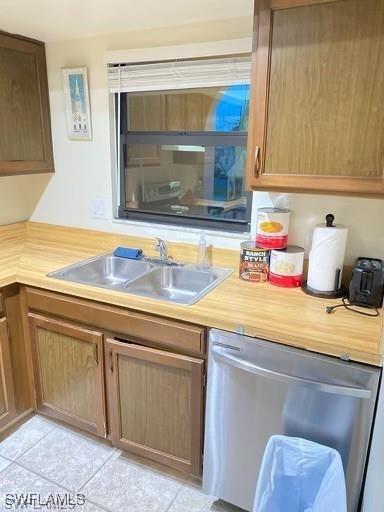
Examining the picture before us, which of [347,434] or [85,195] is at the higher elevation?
[85,195]

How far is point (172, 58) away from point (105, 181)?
787mm

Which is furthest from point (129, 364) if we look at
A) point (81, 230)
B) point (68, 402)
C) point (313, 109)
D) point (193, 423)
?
point (313, 109)

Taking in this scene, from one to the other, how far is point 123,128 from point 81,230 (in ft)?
2.26

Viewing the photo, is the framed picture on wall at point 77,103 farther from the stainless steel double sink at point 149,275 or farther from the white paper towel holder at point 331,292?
the white paper towel holder at point 331,292

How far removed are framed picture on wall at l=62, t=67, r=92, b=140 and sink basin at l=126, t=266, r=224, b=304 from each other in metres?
0.95

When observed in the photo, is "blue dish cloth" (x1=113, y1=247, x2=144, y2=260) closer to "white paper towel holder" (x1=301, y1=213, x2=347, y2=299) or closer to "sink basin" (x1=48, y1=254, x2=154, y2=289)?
"sink basin" (x1=48, y1=254, x2=154, y2=289)

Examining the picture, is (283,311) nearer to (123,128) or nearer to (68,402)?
(68,402)

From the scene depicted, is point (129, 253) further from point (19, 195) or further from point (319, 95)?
point (319, 95)

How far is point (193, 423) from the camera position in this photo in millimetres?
1610

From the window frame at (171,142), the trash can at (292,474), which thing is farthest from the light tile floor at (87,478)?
the window frame at (171,142)

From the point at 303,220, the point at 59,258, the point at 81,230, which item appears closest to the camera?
the point at 303,220

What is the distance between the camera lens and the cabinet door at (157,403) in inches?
62.3

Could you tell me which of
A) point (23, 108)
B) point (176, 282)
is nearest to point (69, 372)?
point (176, 282)

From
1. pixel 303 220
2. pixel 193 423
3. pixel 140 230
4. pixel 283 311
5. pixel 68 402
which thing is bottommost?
pixel 68 402
